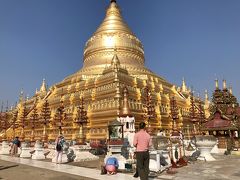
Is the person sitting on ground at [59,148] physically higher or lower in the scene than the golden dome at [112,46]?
lower

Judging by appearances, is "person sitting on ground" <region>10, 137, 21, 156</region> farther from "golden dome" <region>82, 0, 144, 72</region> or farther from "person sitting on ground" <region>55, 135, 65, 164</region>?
"golden dome" <region>82, 0, 144, 72</region>

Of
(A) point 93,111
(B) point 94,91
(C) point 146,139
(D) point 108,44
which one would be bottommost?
(C) point 146,139

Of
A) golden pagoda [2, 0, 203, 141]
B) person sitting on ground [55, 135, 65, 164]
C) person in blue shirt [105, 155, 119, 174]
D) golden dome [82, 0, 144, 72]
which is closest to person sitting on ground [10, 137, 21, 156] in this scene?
golden pagoda [2, 0, 203, 141]

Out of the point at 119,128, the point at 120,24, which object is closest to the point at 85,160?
the point at 119,128

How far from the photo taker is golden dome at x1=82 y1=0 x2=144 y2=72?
1770 inches

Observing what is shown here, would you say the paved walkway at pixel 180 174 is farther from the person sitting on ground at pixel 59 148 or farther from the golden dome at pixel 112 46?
the golden dome at pixel 112 46

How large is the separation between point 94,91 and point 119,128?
19.0m

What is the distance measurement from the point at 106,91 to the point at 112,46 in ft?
57.1

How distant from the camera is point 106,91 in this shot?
3181cm

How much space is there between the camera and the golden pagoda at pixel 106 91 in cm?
3039

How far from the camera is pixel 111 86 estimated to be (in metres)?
32.2

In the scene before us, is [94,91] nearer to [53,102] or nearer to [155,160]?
[53,102]

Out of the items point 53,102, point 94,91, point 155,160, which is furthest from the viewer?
point 53,102

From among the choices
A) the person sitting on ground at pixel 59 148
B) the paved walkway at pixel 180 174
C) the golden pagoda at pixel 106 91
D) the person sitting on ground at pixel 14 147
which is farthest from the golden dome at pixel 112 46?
the paved walkway at pixel 180 174
